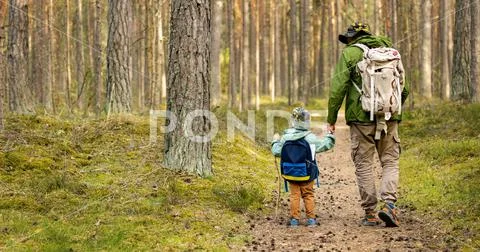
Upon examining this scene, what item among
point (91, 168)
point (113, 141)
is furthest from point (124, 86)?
point (91, 168)

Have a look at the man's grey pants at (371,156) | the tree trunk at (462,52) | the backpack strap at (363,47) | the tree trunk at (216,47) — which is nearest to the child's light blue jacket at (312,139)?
the man's grey pants at (371,156)

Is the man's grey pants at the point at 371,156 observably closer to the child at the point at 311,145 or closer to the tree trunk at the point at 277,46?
the child at the point at 311,145

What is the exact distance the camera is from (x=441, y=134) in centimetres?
1229

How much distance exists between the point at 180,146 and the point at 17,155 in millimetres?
2224

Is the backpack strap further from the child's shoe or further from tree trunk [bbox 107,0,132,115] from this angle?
tree trunk [bbox 107,0,132,115]

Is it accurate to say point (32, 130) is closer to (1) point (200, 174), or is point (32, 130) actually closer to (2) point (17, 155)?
(2) point (17, 155)

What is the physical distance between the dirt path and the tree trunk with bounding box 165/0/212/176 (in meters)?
1.52

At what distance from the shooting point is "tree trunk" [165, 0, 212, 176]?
7.64 meters

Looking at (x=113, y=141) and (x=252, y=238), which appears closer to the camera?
(x=252, y=238)

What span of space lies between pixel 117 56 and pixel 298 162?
645cm

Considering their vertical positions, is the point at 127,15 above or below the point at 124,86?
above

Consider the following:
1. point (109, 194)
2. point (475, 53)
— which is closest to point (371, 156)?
point (109, 194)

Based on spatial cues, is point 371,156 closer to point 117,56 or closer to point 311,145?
point 311,145

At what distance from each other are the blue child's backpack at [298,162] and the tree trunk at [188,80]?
56.4 inches
